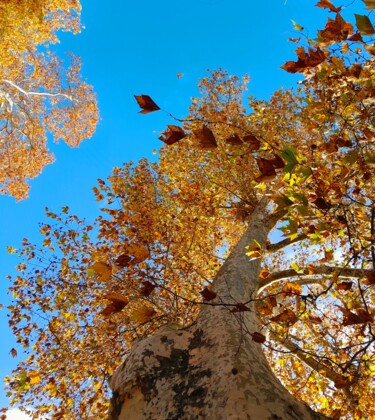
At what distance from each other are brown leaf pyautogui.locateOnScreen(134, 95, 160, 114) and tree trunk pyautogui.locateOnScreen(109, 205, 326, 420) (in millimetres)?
1570

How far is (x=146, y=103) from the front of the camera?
1899 mm

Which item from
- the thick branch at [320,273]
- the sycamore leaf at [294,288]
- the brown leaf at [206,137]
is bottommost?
A: the sycamore leaf at [294,288]

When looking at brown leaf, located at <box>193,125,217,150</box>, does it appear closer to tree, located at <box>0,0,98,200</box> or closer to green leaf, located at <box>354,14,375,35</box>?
green leaf, located at <box>354,14,375,35</box>

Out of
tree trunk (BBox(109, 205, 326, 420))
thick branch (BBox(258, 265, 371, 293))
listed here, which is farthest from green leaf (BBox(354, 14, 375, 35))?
thick branch (BBox(258, 265, 371, 293))

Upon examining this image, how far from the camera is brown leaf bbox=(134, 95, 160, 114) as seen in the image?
6.20ft

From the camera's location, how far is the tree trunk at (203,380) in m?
1.78

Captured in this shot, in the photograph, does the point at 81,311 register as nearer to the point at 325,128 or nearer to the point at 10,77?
the point at 325,128

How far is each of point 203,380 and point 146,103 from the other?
179cm

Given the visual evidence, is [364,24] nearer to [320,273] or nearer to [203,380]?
[203,380]

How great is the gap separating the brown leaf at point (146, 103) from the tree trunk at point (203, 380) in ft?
5.15

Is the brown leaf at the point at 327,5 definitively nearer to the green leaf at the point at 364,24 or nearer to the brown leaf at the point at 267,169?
the green leaf at the point at 364,24

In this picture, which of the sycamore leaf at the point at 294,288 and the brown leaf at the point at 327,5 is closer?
the sycamore leaf at the point at 294,288

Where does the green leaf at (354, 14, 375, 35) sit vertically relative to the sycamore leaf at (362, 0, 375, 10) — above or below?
above

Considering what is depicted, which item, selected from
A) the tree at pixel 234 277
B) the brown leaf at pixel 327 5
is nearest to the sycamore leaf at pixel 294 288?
the tree at pixel 234 277
